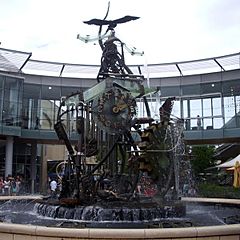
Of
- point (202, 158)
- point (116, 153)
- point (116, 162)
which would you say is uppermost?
point (202, 158)

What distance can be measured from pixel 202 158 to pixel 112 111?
2991 cm

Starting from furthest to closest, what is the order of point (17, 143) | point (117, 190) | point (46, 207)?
point (17, 143), point (117, 190), point (46, 207)

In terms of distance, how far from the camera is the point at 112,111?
42.8 ft

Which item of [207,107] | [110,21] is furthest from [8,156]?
[110,21]

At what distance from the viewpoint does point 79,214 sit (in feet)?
36.8

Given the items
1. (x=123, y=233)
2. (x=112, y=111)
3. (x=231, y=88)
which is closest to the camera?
(x=123, y=233)

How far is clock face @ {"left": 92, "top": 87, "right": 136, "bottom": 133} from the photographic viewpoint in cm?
1305

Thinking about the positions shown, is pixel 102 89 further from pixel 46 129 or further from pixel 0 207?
pixel 46 129

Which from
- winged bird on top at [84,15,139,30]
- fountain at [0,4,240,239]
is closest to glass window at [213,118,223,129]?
fountain at [0,4,240,239]

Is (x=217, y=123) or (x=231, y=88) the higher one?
(x=231, y=88)

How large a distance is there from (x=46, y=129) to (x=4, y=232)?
29.9 m

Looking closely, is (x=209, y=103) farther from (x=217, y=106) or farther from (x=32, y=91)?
(x=32, y=91)

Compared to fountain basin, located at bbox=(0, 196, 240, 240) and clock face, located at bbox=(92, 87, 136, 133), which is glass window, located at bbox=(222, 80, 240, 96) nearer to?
clock face, located at bbox=(92, 87, 136, 133)

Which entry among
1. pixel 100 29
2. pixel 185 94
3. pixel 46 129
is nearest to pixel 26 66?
pixel 46 129
